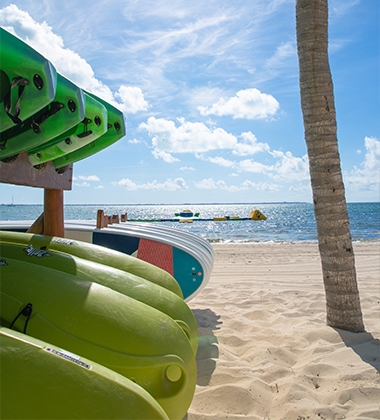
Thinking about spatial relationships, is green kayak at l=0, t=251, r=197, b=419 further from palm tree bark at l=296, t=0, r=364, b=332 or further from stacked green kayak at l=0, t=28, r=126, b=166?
palm tree bark at l=296, t=0, r=364, b=332

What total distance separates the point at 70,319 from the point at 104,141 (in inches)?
62.5

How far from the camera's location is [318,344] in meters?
3.12

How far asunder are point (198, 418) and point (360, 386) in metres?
1.10

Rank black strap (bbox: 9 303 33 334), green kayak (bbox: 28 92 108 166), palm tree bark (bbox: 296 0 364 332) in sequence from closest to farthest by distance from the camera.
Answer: black strap (bbox: 9 303 33 334) < green kayak (bbox: 28 92 108 166) < palm tree bark (bbox: 296 0 364 332)

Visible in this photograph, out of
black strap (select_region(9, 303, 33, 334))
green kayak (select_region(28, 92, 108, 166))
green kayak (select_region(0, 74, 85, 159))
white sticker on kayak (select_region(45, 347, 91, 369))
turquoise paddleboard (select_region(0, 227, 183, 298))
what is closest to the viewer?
white sticker on kayak (select_region(45, 347, 91, 369))

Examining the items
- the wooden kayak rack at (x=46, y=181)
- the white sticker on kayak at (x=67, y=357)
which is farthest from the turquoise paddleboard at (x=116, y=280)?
the white sticker on kayak at (x=67, y=357)

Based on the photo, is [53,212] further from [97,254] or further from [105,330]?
[105,330]

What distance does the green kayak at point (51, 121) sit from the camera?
1854mm

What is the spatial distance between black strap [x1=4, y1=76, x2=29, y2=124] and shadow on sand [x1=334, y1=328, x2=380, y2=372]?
2.74m

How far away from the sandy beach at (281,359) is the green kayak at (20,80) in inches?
69.5

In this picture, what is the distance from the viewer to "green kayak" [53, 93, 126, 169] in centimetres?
276

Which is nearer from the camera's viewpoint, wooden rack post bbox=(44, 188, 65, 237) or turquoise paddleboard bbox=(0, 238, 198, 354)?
turquoise paddleboard bbox=(0, 238, 198, 354)

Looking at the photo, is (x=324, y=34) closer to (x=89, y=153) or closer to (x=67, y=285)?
(x=89, y=153)

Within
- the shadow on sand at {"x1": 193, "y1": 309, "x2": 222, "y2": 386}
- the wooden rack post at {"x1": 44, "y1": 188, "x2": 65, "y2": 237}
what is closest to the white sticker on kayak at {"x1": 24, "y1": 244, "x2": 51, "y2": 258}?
the wooden rack post at {"x1": 44, "y1": 188, "x2": 65, "y2": 237}
